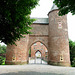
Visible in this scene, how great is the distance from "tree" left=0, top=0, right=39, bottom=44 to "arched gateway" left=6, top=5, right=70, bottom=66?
11050 mm

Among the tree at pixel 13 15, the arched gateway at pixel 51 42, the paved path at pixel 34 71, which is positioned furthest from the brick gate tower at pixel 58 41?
the tree at pixel 13 15

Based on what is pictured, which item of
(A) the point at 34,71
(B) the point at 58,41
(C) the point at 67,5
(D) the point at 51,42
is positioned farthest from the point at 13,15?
(D) the point at 51,42

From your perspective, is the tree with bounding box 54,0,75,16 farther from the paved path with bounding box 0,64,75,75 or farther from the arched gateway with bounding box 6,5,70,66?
the arched gateway with bounding box 6,5,70,66

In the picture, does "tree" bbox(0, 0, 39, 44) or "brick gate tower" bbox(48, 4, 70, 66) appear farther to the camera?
"brick gate tower" bbox(48, 4, 70, 66)

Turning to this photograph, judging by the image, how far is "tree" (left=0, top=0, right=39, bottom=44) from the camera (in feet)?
17.7

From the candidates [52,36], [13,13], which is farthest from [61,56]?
[13,13]

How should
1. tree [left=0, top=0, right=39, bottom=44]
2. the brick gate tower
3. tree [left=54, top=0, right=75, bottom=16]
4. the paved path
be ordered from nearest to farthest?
tree [left=0, top=0, right=39, bottom=44] → tree [left=54, top=0, right=75, bottom=16] → the paved path → the brick gate tower

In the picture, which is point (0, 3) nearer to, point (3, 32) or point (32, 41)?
point (3, 32)

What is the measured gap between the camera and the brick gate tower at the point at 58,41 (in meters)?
17.5

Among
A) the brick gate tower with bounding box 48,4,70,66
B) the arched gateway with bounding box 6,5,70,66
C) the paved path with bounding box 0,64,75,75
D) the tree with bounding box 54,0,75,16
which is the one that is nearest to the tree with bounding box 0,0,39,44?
the tree with bounding box 54,0,75,16

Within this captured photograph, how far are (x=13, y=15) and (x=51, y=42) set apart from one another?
1424 centimetres

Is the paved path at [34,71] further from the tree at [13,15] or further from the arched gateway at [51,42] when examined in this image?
the arched gateway at [51,42]

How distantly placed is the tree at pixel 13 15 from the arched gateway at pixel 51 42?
36.3 ft

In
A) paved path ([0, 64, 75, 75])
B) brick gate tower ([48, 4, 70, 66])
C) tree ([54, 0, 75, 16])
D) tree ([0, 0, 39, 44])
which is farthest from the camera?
brick gate tower ([48, 4, 70, 66])
